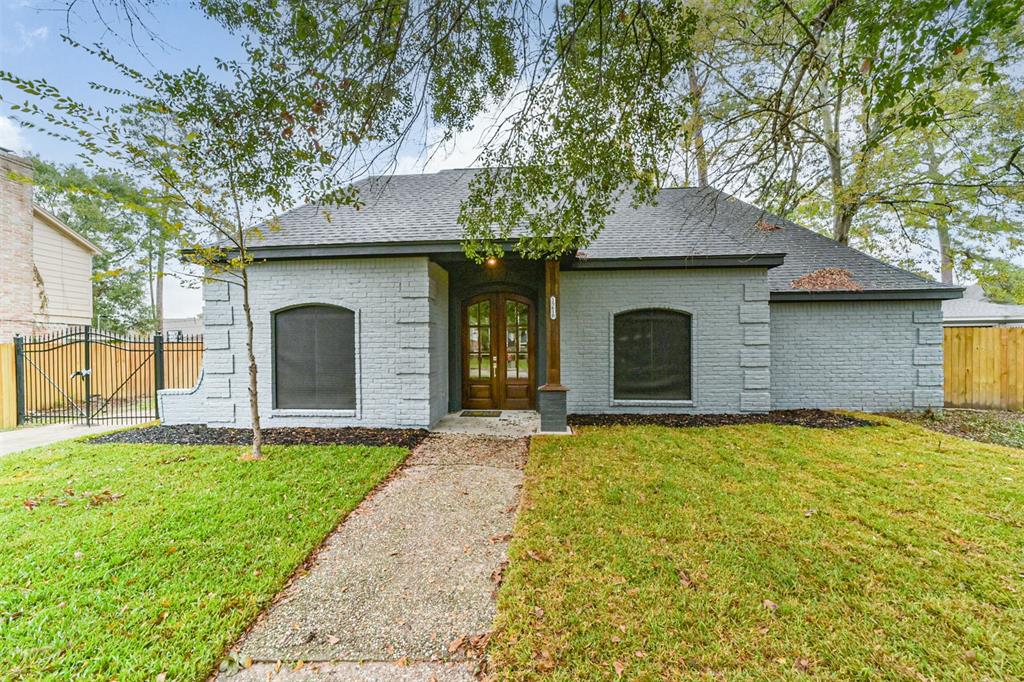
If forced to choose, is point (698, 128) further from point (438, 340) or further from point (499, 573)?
point (499, 573)

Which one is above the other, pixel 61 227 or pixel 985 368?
pixel 61 227

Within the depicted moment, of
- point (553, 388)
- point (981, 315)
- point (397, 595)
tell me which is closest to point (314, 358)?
point (553, 388)

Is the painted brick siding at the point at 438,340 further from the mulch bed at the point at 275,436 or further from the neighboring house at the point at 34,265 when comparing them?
the neighboring house at the point at 34,265

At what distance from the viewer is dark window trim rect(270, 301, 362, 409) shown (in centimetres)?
681

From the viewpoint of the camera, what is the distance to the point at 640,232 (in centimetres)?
858

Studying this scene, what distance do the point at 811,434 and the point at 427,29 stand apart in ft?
23.8

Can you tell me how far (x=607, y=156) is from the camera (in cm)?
407

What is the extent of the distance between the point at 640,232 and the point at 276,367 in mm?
7566

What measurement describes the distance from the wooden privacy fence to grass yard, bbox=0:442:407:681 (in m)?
11.9

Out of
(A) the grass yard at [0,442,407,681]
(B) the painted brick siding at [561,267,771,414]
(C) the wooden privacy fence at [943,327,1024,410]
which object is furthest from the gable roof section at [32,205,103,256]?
(C) the wooden privacy fence at [943,327,1024,410]

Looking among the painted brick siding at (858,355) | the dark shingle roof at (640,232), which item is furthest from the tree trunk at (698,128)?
the painted brick siding at (858,355)

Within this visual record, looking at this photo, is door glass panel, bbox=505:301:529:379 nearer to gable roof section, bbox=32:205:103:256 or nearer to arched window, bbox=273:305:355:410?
arched window, bbox=273:305:355:410

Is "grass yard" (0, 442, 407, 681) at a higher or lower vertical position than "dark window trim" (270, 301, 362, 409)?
lower

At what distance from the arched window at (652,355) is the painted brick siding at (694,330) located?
6.7 inches
